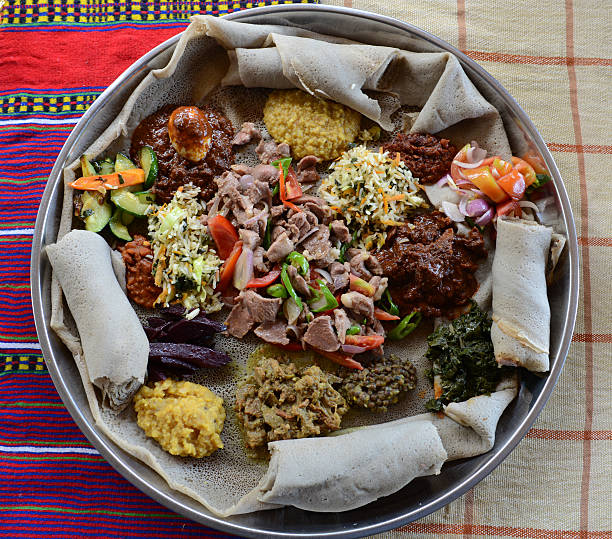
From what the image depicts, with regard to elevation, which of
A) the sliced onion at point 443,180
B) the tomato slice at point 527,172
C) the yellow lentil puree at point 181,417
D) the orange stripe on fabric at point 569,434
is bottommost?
the orange stripe on fabric at point 569,434

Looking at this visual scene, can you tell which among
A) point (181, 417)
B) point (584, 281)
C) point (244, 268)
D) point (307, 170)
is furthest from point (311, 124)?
point (584, 281)

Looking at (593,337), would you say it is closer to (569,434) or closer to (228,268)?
(569,434)

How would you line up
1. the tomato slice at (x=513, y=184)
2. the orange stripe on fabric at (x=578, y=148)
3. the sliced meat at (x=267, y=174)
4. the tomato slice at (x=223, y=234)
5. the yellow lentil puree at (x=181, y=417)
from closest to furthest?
the yellow lentil puree at (x=181, y=417), the tomato slice at (x=513, y=184), the tomato slice at (x=223, y=234), the sliced meat at (x=267, y=174), the orange stripe on fabric at (x=578, y=148)

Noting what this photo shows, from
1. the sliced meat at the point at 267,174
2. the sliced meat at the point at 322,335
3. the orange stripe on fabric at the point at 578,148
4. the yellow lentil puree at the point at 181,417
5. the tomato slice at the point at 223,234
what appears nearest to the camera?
the yellow lentil puree at the point at 181,417

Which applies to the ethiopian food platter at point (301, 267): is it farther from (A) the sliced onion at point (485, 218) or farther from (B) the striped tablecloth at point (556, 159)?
(B) the striped tablecloth at point (556, 159)

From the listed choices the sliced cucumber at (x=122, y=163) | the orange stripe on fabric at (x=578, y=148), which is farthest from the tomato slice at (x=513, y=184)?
the sliced cucumber at (x=122, y=163)

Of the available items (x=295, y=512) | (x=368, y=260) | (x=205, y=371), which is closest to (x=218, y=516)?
(x=295, y=512)

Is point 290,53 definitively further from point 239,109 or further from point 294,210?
point 294,210
